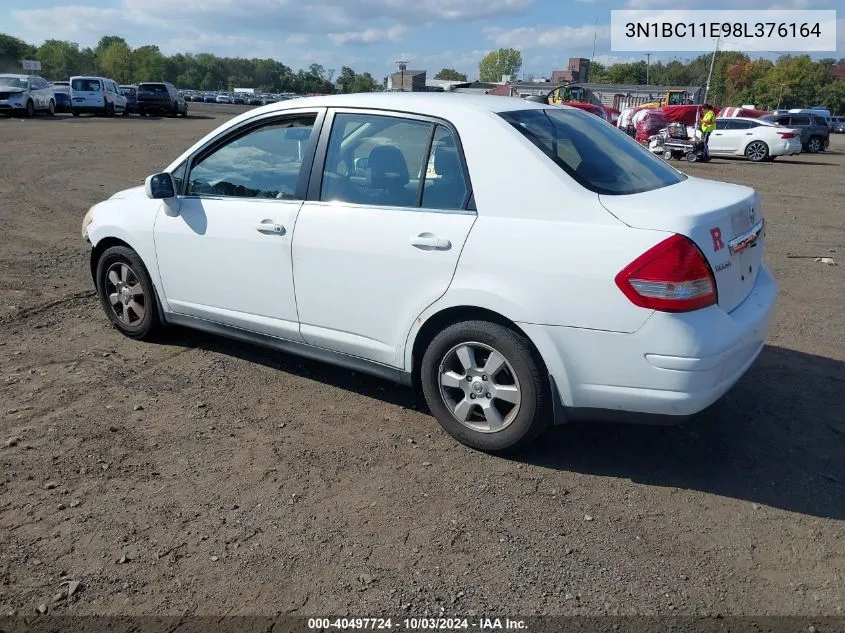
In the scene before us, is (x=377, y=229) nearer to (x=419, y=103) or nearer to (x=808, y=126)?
(x=419, y=103)

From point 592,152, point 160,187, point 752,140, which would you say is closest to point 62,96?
point 752,140

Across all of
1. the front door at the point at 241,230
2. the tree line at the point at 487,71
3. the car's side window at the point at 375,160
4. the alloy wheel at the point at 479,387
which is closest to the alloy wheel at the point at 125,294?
the front door at the point at 241,230

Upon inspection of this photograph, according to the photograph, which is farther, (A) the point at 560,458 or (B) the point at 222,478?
(A) the point at 560,458

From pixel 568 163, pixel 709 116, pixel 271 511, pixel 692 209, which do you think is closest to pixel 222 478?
pixel 271 511

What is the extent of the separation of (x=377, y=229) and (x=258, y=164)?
3.68 ft

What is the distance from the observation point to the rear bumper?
3.22m

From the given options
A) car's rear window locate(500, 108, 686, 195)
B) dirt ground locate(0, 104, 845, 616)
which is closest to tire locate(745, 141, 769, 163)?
dirt ground locate(0, 104, 845, 616)

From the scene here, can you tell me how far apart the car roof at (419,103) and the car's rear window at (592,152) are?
0.40 feet

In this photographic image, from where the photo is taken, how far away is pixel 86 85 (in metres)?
33.9

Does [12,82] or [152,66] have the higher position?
[152,66]

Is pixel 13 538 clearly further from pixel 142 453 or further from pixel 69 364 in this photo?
pixel 69 364

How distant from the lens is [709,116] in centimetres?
2367

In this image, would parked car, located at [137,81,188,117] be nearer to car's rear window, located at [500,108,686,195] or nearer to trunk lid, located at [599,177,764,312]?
car's rear window, located at [500,108,686,195]

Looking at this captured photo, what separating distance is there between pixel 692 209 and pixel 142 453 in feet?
9.92
